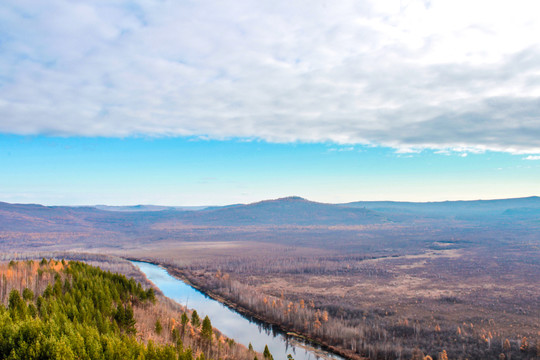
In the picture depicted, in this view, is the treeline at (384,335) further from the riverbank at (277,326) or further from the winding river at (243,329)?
the winding river at (243,329)

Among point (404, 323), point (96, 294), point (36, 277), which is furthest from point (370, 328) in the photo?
point (36, 277)

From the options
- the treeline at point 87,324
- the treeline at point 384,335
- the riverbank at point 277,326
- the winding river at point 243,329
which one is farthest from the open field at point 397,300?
the treeline at point 87,324

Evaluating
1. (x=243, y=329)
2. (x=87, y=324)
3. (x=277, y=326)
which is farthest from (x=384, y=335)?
(x=87, y=324)

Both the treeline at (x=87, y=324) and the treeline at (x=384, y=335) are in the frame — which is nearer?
the treeline at (x=87, y=324)

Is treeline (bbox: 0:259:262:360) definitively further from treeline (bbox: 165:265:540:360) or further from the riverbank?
treeline (bbox: 165:265:540:360)

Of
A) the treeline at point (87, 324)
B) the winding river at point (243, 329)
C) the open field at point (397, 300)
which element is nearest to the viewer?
the treeline at point (87, 324)

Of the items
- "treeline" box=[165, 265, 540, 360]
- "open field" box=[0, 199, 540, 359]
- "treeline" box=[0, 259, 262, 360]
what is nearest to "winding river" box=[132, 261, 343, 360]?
"treeline" box=[165, 265, 540, 360]

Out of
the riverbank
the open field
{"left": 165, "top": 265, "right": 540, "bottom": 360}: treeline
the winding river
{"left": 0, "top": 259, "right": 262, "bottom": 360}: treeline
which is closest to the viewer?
{"left": 0, "top": 259, "right": 262, "bottom": 360}: treeline
